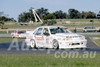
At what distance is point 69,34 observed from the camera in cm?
1812

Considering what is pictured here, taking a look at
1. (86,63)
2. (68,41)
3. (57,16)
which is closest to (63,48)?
(68,41)

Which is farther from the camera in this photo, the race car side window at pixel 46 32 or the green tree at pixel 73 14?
the green tree at pixel 73 14

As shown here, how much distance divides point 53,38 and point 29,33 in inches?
115

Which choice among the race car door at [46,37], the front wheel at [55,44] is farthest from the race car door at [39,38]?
the front wheel at [55,44]

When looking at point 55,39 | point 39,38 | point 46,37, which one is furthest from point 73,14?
point 55,39

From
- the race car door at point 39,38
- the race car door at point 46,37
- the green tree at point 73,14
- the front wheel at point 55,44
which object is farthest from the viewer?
the green tree at point 73,14

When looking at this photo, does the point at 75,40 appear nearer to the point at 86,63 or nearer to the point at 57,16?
the point at 86,63

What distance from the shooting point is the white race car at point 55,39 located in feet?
57.8

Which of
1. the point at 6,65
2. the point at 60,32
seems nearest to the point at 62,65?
the point at 6,65

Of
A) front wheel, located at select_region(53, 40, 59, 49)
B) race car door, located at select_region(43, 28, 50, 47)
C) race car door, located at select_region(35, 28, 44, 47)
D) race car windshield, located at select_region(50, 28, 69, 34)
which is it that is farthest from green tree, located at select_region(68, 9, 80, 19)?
front wheel, located at select_region(53, 40, 59, 49)

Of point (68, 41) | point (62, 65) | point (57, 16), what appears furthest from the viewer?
point (57, 16)

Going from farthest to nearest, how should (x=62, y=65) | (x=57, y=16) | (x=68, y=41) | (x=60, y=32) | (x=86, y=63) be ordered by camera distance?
(x=57, y=16) < (x=60, y=32) < (x=68, y=41) < (x=86, y=63) < (x=62, y=65)

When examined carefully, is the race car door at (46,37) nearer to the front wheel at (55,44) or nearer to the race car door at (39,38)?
the race car door at (39,38)

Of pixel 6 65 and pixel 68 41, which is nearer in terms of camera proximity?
pixel 6 65
